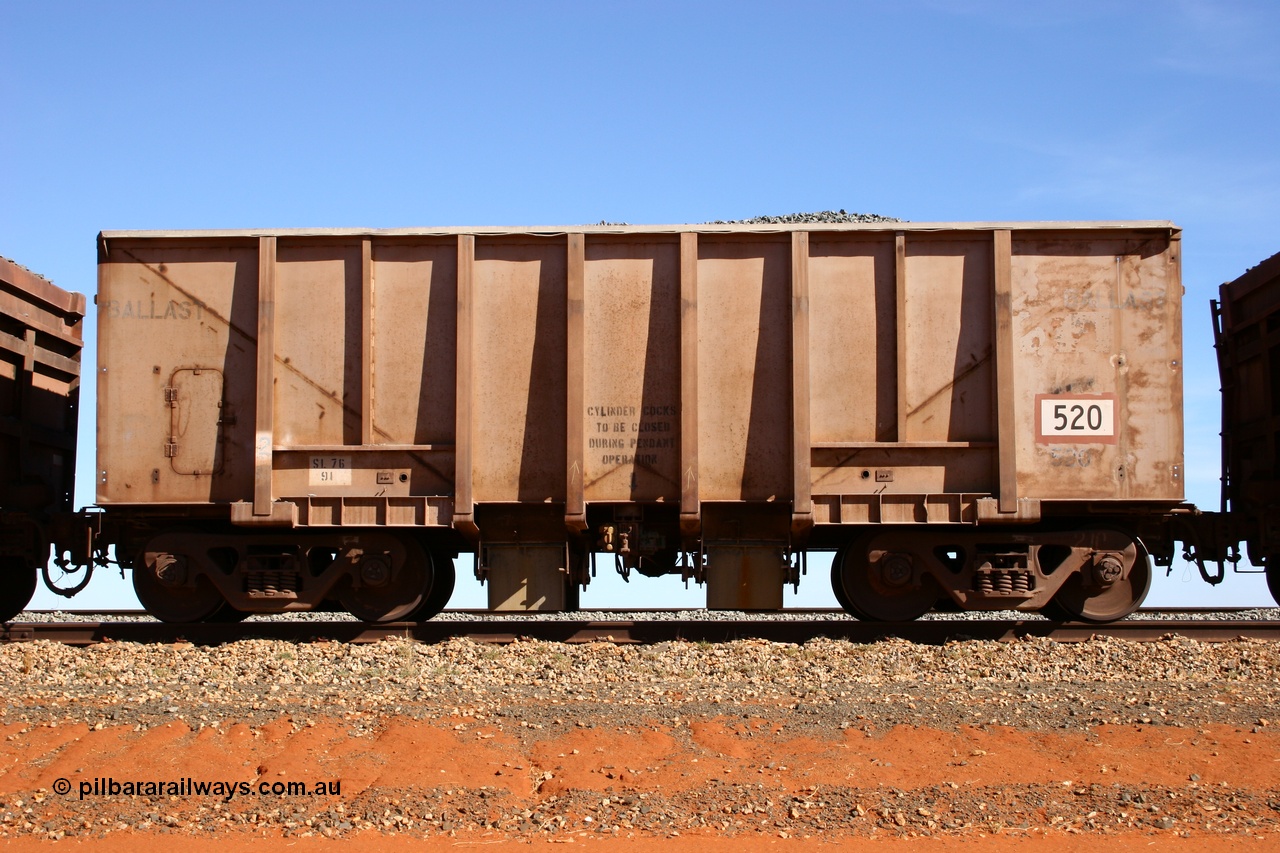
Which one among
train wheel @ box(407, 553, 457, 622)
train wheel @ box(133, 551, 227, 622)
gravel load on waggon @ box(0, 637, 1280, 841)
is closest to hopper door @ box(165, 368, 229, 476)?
train wheel @ box(133, 551, 227, 622)

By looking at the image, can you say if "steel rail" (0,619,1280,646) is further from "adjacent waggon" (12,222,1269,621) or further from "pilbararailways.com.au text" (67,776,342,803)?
"pilbararailways.com.au text" (67,776,342,803)

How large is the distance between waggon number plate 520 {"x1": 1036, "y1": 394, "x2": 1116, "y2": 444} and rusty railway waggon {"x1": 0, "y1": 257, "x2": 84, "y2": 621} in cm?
969

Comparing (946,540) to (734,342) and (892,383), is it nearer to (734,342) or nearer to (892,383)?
(892,383)

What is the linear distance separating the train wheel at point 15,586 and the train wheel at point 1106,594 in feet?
35.2

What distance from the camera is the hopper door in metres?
10.6

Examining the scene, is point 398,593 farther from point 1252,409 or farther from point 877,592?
point 1252,409

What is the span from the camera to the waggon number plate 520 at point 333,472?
408 inches

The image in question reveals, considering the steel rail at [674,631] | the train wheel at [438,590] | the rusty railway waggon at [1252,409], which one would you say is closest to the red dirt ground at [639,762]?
the steel rail at [674,631]

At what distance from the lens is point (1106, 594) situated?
10.5m

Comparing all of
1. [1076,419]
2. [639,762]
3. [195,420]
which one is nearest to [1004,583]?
[1076,419]

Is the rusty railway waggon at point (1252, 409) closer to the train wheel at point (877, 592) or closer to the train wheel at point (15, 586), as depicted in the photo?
the train wheel at point (877, 592)

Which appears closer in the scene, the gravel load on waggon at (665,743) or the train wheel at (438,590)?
the gravel load on waggon at (665,743)

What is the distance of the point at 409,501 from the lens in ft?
33.7

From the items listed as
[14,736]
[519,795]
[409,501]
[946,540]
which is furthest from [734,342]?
[14,736]
